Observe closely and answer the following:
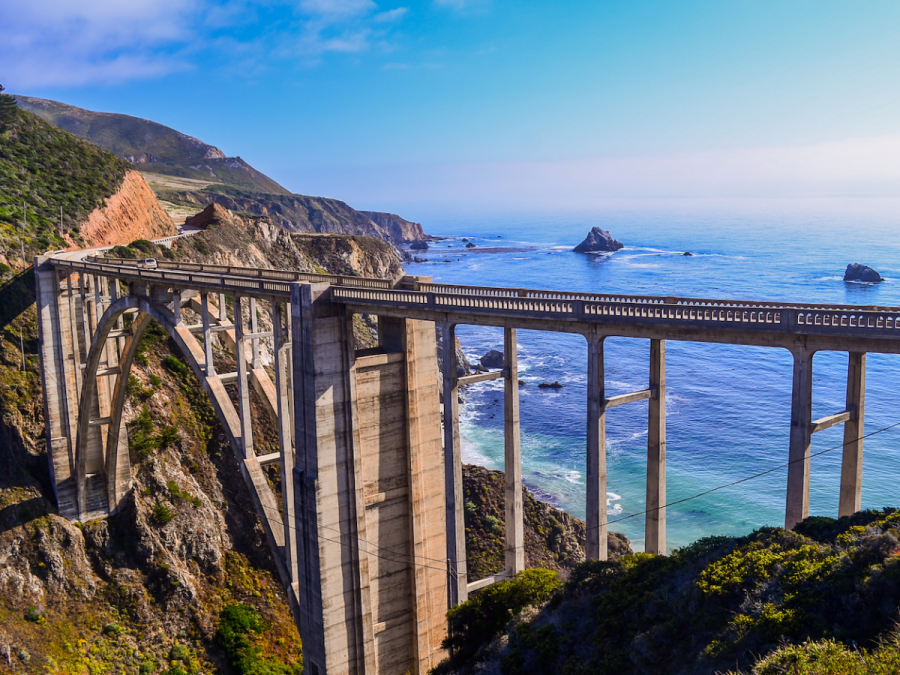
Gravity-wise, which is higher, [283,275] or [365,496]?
[283,275]

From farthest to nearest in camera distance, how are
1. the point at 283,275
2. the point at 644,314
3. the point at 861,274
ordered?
the point at 861,274 → the point at 283,275 → the point at 644,314

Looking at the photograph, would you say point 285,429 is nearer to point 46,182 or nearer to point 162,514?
point 162,514

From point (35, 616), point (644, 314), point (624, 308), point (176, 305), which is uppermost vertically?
point (624, 308)

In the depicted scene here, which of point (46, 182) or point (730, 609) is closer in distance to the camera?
point (730, 609)

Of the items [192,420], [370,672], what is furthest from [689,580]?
[192,420]

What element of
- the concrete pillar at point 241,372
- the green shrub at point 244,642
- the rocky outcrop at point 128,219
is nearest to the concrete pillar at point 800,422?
the concrete pillar at point 241,372

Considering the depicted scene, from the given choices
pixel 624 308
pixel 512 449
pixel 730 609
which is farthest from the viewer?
pixel 512 449

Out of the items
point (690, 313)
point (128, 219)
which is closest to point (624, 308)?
point (690, 313)
